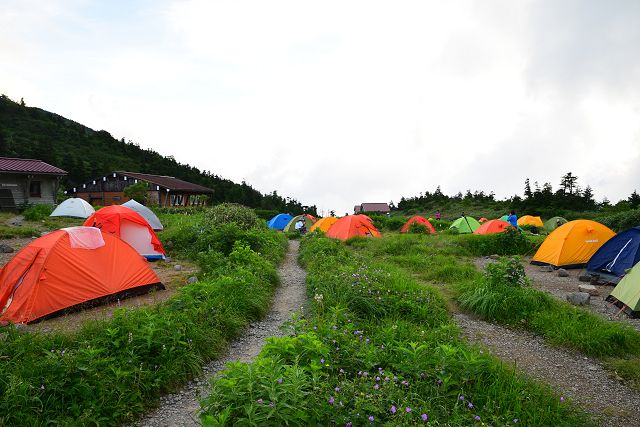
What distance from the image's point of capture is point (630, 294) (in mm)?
7223

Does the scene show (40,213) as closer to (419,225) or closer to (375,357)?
(419,225)

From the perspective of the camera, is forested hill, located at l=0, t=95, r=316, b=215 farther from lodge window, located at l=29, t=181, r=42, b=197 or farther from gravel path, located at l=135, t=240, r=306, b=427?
gravel path, located at l=135, t=240, r=306, b=427

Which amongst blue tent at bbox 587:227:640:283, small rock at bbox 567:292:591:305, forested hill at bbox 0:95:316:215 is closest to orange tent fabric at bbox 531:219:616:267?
blue tent at bbox 587:227:640:283

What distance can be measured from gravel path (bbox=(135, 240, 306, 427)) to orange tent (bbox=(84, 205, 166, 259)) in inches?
198

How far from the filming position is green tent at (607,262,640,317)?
6977 millimetres

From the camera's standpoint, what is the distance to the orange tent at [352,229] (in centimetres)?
1858

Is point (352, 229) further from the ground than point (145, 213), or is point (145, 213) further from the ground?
point (352, 229)

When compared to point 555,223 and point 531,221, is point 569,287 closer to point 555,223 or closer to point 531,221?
point 555,223

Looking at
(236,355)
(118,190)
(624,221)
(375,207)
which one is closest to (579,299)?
(236,355)

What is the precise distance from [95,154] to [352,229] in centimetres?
5317

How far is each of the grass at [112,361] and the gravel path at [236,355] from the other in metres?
0.14

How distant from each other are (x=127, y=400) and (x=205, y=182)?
57.2 meters

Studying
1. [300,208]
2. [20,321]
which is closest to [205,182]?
[300,208]

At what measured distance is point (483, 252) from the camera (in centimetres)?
1508
